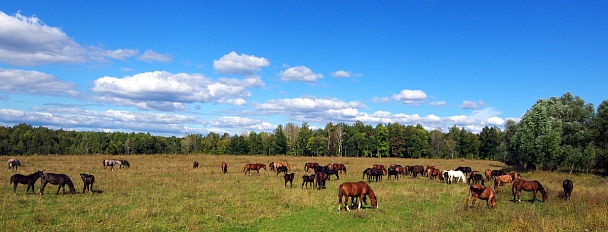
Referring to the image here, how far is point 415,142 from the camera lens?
92.3 meters

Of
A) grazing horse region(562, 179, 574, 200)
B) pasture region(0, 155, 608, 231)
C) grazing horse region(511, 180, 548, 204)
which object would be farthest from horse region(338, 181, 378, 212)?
grazing horse region(562, 179, 574, 200)

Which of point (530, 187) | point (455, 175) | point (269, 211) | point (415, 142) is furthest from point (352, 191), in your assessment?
point (415, 142)

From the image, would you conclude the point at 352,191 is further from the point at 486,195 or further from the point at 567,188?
the point at 567,188

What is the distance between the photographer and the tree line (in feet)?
126

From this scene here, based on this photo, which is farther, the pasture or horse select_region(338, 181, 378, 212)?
horse select_region(338, 181, 378, 212)

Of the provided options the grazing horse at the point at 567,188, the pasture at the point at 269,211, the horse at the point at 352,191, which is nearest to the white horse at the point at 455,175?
the pasture at the point at 269,211

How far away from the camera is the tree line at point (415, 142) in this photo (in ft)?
126

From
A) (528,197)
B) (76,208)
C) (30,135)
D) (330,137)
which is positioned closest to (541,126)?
(528,197)

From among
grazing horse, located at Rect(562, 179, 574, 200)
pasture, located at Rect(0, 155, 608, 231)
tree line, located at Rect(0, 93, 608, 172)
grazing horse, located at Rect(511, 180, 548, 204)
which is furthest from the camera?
tree line, located at Rect(0, 93, 608, 172)

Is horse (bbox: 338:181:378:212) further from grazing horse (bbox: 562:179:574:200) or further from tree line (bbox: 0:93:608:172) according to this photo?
tree line (bbox: 0:93:608:172)

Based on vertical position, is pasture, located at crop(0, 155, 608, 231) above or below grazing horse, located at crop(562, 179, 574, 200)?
below

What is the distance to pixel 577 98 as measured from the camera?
4322 cm

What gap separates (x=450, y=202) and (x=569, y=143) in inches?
1249

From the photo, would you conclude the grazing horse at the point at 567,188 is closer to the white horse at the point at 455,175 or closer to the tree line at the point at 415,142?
the white horse at the point at 455,175
